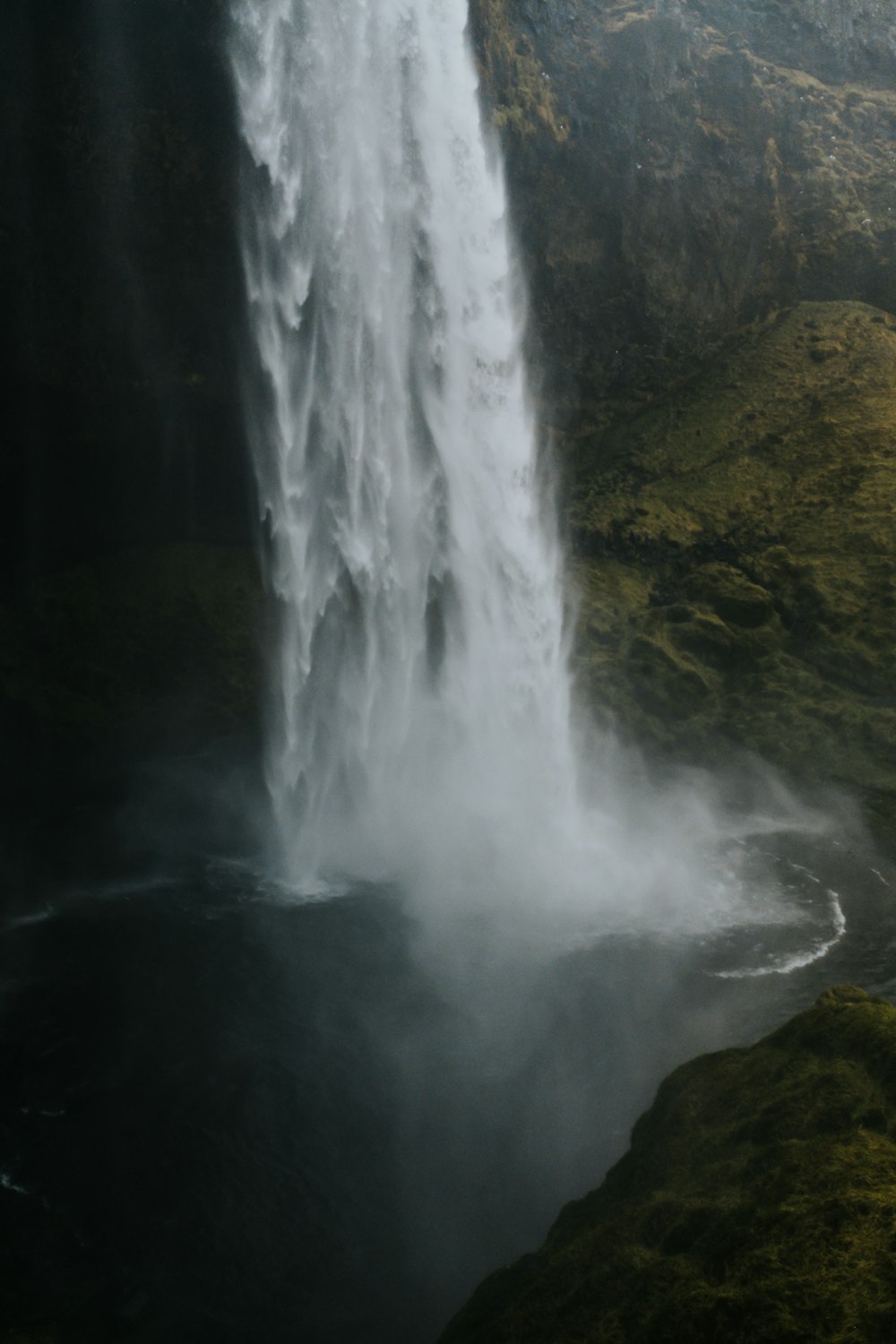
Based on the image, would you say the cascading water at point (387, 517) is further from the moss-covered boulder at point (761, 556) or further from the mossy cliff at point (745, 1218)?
the mossy cliff at point (745, 1218)

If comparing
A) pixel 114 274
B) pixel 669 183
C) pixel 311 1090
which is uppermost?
pixel 669 183

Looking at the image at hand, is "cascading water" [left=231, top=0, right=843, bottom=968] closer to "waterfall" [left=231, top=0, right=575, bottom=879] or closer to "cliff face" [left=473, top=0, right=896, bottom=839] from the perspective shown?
"waterfall" [left=231, top=0, right=575, bottom=879]

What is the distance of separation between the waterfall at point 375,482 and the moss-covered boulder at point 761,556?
182 inches

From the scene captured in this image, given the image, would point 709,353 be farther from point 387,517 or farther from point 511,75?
point 387,517

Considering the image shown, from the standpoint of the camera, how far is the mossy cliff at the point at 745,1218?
9.25 m

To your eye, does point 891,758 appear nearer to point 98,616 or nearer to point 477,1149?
point 477,1149

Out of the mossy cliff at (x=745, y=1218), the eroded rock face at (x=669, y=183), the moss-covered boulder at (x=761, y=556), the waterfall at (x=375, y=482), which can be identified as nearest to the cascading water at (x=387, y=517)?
the waterfall at (x=375, y=482)

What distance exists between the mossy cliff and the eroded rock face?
3561 cm

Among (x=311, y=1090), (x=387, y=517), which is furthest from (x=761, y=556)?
(x=311, y=1090)

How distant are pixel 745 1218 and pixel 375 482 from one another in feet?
88.1

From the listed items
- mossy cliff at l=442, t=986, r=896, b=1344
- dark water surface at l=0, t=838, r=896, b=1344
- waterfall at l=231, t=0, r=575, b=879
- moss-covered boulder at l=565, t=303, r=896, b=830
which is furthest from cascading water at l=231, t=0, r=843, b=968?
mossy cliff at l=442, t=986, r=896, b=1344

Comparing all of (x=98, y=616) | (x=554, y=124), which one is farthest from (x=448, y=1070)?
(x=554, y=124)

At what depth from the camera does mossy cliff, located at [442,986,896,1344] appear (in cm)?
925

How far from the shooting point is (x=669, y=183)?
153ft
